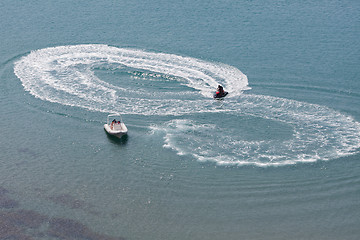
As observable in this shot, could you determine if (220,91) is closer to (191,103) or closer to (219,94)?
(219,94)

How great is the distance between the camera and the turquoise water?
143 ft

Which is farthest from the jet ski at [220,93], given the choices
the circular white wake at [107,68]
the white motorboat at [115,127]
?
the white motorboat at [115,127]

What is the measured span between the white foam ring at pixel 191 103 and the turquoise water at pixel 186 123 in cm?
22

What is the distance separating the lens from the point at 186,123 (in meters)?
57.2

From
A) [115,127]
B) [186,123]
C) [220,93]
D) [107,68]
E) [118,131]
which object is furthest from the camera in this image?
[107,68]

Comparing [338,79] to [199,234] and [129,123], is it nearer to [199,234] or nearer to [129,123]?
[129,123]

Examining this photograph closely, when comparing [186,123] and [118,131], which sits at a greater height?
[186,123]

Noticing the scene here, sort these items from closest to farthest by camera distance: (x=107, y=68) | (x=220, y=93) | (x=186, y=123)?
(x=186, y=123) → (x=220, y=93) → (x=107, y=68)

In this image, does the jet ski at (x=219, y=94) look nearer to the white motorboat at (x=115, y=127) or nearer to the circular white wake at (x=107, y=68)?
the circular white wake at (x=107, y=68)

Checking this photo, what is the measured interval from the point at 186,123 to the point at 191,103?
5413mm

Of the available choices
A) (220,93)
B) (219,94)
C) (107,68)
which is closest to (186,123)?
(219,94)

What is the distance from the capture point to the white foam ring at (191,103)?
51812 mm

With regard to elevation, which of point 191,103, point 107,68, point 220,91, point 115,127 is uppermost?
point 107,68

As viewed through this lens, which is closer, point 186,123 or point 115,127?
point 115,127
